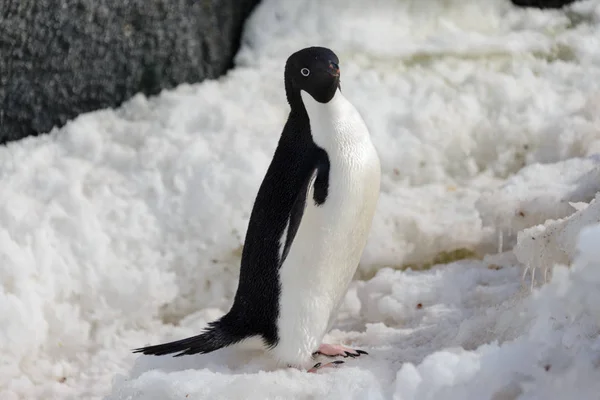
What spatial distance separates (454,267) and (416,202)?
0.34 m

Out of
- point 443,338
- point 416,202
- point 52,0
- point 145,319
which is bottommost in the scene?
point 145,319

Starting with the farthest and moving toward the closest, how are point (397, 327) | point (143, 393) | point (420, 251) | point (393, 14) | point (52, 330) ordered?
point (393, 14)
point (420, 251)
point (52, 330)
point (397, 327)
point (143, 393)

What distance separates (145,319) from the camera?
2246mm

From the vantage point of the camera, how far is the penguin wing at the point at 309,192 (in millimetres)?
1604

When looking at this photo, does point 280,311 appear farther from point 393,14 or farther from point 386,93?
point 393,14

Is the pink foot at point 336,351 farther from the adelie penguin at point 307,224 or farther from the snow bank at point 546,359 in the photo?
the snow bank at point 546,359

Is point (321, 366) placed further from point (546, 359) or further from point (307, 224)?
point (546, 359)

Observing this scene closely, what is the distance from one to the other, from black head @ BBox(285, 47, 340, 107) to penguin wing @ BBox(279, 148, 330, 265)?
0.13 m

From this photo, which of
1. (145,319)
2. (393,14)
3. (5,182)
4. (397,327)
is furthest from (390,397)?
(393,14)

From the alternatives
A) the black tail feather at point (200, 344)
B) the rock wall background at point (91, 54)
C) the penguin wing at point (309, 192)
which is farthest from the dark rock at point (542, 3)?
the black tail feather at point (200, 344)

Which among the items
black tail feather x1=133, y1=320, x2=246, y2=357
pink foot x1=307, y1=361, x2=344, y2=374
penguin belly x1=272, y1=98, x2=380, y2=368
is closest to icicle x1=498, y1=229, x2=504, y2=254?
penguin belly x1=272, y1=98, x2=380, y2=368

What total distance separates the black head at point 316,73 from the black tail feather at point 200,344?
58cm

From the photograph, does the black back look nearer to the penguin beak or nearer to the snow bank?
the penguin beak

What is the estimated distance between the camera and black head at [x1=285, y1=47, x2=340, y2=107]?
1630mm
